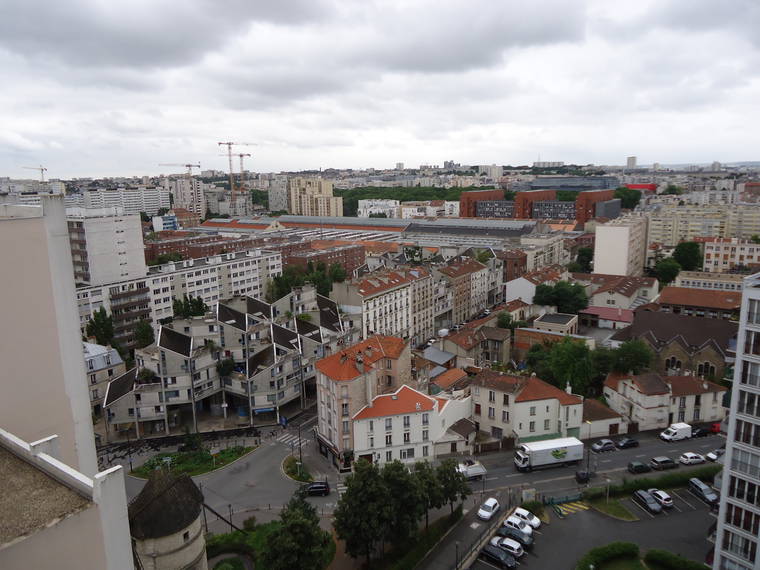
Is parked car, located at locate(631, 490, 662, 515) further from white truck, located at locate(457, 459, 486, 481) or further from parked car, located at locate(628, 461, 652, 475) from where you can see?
white truck, located at locate(457, 459, 486, 481)

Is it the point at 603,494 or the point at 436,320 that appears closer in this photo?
the point at 603,494

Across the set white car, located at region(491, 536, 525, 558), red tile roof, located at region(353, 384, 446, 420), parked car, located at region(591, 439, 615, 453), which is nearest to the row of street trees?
white car, located at region(491, 536, 525, 558)

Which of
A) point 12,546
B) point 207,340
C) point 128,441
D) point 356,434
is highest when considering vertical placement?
point 12,546

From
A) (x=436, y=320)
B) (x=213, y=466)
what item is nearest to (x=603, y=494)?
(x=213, y=466)

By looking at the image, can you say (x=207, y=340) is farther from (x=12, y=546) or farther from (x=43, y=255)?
(x=12, y=546)

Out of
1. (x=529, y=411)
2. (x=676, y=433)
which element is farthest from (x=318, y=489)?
(x=676, y=433)

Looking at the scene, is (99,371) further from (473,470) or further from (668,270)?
(668,270)

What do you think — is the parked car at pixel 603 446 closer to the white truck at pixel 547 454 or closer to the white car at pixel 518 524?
the white truck at pixel 547 454

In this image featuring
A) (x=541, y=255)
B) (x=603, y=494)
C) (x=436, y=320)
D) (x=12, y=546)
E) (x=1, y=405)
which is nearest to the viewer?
(x=12, y=546)

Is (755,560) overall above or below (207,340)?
below
